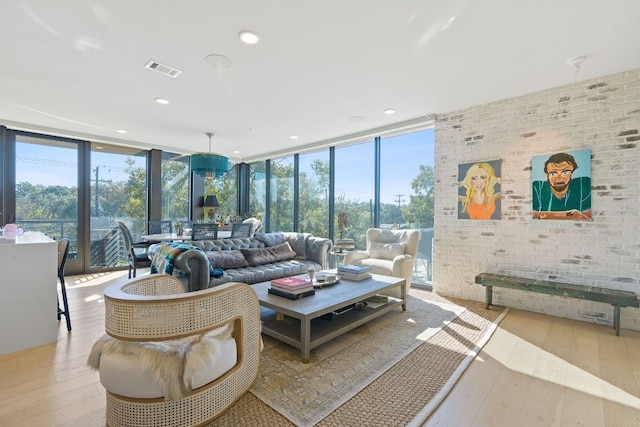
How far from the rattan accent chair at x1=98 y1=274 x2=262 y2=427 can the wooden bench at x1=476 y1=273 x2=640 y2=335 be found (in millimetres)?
3142

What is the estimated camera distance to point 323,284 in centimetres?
311

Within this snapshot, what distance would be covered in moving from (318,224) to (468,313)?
11.1 ft

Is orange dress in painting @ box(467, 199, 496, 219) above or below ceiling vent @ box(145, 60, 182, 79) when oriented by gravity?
below

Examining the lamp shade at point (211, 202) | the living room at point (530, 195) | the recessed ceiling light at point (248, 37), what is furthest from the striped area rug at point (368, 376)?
the lamp shade at point (211, 202)

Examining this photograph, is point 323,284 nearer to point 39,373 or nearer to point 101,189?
point 39,373

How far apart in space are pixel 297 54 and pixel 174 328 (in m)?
2.42

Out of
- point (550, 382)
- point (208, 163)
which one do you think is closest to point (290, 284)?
point (550, 382)

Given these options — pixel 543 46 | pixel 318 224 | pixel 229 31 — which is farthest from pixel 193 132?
pixel 543 46

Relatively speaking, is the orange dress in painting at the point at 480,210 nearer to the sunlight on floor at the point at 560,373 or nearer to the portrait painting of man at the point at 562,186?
the portrait painting of man at the point at 562,186

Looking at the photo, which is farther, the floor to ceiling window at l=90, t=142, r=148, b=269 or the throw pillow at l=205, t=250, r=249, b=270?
the floor to ceiling window at l=90, t=142, r=148, b=269

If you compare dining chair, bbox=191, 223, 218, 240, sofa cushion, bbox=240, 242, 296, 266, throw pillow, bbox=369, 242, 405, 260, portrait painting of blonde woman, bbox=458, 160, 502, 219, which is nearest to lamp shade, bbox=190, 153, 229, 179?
dining chair, bbox=191, 223, 218, 240

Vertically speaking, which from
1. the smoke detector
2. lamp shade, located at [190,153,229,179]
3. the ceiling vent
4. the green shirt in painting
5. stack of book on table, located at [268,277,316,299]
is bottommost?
stack of book on table, located at [268,277,316,299]

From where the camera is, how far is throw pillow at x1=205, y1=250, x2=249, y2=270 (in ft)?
12.7

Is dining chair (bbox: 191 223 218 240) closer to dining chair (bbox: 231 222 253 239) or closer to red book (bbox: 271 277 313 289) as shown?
dining chair (bbox: 231 222 253 239)
